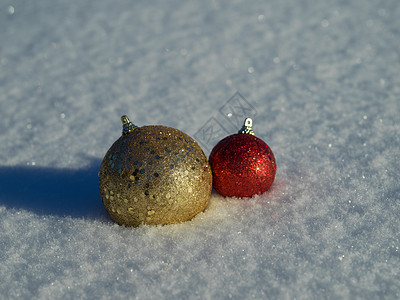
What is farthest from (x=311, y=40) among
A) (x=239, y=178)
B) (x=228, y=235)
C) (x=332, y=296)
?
(x=332, y=296)

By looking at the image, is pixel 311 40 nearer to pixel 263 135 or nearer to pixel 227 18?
pixel 227 18

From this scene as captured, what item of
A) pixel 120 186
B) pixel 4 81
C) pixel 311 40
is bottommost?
pixel 311 40

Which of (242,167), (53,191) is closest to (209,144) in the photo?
(242,167)

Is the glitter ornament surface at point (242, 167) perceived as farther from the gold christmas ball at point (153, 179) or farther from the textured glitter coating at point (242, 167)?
the gold christmas ball at point (153, 179)

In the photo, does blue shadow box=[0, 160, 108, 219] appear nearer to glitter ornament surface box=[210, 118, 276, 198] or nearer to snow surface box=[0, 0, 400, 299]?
snow surface box=[0, 0, 400, 299]

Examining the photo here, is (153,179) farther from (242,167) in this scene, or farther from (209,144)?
(209,144)

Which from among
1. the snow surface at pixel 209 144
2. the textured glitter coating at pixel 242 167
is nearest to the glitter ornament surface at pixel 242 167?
the textured glitter coating at pixel 242 167

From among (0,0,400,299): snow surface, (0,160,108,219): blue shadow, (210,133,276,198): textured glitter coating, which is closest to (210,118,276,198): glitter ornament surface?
(210,133,276,198): textured glitter coating
